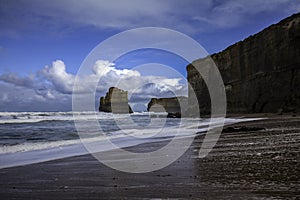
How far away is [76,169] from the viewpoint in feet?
17.7

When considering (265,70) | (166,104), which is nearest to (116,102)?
(166,104)

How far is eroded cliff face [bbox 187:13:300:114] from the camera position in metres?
34.6

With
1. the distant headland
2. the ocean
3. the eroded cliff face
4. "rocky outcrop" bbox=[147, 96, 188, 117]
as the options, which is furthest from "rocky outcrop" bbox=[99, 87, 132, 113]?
the ocean

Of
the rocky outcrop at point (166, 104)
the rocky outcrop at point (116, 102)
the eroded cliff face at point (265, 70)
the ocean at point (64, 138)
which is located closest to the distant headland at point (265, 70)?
the eroded cliff face at point (265, 70)

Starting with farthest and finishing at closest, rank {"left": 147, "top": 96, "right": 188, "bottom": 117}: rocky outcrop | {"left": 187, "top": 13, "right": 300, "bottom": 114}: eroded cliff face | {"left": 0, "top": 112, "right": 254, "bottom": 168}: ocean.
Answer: {"left": 147, "top": 96, "right": 188, "bottom": 117}: rocky outcrop → {"left": 187, "top": 13, "right": 300, "bottom": 114}: eroded cliff face → {"left": 0, "top": 112, "right": 254, "bottom": 168}: ocean

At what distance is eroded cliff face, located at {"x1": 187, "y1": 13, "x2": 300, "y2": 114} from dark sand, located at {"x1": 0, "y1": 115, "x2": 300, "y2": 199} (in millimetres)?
30748

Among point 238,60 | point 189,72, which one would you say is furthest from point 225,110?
point 189,72

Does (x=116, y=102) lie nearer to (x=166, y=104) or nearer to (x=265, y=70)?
(x=166, y=104)

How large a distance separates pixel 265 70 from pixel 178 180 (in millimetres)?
39160

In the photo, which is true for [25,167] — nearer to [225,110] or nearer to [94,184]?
[94,184]

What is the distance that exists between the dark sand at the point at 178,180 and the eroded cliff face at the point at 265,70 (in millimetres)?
30748

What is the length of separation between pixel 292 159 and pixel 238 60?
45103 millimetres

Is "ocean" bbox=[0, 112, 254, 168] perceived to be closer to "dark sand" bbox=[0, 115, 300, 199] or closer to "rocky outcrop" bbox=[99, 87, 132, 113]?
"dark sand" bbox=[0, 115, 300, 199]

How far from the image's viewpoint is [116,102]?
286 feet
